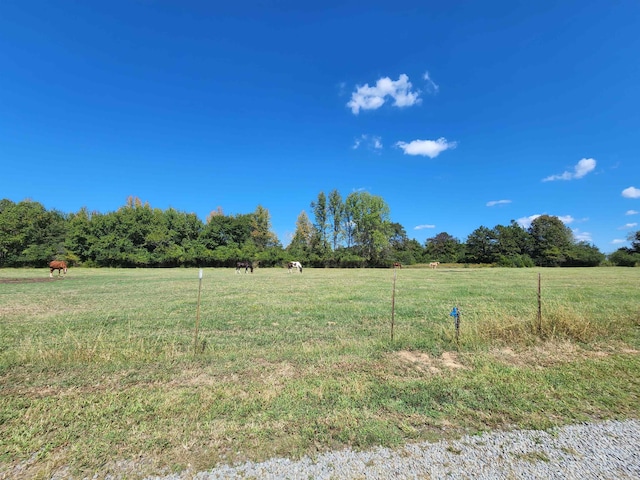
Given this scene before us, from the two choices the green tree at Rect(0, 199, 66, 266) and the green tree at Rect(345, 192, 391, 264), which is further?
the green tree at Rect(345, 192, 391, 264)

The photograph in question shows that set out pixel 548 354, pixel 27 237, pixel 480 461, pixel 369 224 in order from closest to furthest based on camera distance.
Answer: pixel 480 461 → pixel 548 354 → pixel 27 237 → pixel 369 224

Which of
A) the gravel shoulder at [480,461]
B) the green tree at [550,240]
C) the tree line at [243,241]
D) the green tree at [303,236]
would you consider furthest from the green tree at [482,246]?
the gravel shoulder at [480,461]

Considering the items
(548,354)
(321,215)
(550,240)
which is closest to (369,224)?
(321,215)

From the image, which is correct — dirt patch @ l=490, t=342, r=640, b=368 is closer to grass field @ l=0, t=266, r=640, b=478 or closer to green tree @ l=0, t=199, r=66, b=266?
grass field @ l=0, t=266, r=640, b=478

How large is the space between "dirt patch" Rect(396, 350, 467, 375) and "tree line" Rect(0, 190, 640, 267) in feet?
165

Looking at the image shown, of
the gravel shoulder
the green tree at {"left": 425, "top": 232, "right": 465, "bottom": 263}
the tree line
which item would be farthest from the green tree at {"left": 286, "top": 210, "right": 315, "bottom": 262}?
the gravel shoulder

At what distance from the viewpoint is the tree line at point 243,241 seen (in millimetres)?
47344

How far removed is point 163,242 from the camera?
53406 millimetres

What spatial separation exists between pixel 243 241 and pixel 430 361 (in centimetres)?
5817

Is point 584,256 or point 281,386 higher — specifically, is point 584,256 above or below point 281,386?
above

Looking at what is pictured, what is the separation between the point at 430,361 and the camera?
5340 mm

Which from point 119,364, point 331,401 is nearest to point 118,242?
point 119,364

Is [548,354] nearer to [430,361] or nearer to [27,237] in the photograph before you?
[430,361]

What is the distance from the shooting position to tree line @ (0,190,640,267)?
47.3 meters
